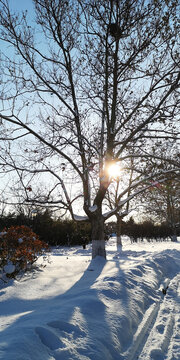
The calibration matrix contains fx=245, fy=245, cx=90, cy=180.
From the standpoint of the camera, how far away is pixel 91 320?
9.66 feet

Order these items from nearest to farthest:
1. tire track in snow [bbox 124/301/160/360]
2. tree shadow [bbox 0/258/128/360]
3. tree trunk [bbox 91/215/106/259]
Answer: tree shadow [bbox 0/258/128/360] < tire track in snow [bbox 124/301/160/360] < tree trunk [bbox 91/215/106/259]

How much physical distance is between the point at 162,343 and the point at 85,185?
6531mm

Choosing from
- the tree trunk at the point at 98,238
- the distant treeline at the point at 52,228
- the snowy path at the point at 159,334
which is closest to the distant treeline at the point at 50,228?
the distant treeline at the point at 52,228

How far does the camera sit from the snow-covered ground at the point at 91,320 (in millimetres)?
2274

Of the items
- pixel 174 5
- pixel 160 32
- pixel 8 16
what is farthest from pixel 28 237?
Answer: pixel 174 5

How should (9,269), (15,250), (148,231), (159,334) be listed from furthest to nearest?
(148,231) < (15,250) < (9,269) < (159,334)

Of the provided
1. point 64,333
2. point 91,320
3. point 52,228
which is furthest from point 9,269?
point 52,228

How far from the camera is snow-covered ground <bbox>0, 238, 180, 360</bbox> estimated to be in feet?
7.46

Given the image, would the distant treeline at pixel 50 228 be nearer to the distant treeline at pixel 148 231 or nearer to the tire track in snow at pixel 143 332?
the distant treeline at pixel 148 231

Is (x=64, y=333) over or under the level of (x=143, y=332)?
over

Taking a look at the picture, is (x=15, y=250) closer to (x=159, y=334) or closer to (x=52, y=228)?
(x=159, y=334)

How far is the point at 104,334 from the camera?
2.66 m

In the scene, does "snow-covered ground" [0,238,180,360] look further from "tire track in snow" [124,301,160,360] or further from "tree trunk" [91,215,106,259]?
"tree trunk" [91,215,106,259]

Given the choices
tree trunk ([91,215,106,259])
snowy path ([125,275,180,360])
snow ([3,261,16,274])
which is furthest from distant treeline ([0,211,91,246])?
snowy path ([125,275,180,360])
